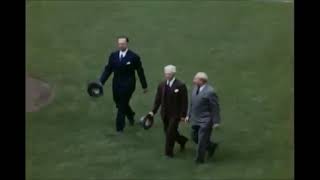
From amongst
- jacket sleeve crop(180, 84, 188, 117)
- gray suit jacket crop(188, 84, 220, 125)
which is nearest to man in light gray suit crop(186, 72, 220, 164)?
gray suit jacket crop(188, 84, 220, 125)

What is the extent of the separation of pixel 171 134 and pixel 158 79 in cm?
308

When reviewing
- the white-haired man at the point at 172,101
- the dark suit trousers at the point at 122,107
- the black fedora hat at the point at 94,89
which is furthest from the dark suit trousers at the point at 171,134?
the black fedora hat at the point at 94,89

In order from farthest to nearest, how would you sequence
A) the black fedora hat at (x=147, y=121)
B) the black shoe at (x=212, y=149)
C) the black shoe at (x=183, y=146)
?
the black fedora hat at (x=147, y=121) < the black shoe at (x=183, y=146) < the black shoe at (x=212, y=149)

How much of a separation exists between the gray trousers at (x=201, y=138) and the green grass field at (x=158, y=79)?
251mm

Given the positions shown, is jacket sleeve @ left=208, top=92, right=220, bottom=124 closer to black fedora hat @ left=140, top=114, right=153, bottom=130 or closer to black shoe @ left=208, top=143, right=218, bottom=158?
black shoe @ left=208, top=143, right=218, bottom=158

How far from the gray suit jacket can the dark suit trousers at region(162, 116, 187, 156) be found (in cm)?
38

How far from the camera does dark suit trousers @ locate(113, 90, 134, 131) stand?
15.6m

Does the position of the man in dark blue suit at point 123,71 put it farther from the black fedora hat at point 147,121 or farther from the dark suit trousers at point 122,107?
the black fedora hat at point 147,121

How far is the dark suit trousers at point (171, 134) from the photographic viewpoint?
48.2 ft

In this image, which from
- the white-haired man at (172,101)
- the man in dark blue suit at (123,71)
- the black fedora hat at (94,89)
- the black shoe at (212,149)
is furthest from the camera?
the black fedora hat at (94,89)

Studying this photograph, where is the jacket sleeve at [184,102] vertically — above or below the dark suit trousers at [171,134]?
above

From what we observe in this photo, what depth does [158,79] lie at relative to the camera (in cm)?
1772

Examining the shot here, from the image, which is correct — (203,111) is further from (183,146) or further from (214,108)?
(183,146)
